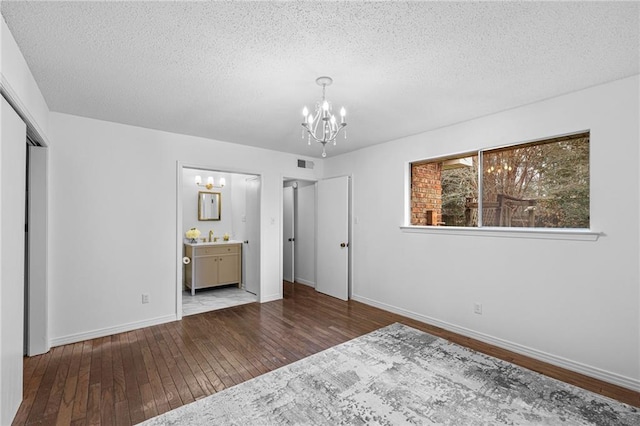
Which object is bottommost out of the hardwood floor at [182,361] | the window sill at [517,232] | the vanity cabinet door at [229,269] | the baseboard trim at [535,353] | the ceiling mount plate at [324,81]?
the hardwood floor at [182,361]

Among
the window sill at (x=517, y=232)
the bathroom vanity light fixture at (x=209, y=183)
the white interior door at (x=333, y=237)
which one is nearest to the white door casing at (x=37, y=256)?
the bathroom vanity light fixture at (x=209, y=183)

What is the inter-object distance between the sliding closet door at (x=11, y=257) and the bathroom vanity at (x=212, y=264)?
292 cm

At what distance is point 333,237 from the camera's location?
5000mm

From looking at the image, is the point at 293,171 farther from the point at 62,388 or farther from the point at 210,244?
the point at 62,388

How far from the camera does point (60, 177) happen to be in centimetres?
316

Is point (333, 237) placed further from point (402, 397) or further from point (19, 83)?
point (19, 83)

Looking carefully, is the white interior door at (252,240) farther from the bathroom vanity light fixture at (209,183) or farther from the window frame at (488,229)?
the window frame at (488,229)

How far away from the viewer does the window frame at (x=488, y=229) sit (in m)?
2.62

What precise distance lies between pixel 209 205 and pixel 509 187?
4.93 metres

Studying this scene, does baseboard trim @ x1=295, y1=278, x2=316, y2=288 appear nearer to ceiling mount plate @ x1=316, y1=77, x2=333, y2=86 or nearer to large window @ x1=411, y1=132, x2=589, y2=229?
large window @ x1=411, y1=132, x2=589, y2=229

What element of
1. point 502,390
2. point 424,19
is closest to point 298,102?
point 424,19

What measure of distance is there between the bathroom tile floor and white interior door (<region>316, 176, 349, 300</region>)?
1256 millimetres

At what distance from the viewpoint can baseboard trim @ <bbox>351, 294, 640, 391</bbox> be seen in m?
2.39

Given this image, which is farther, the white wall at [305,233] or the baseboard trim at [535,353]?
the white wall at [305,233]
